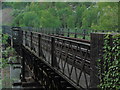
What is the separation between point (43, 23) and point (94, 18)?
41.2 ft

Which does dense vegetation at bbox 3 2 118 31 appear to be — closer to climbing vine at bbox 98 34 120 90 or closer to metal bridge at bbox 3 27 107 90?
metal bridge at bbox 3 27 107 90

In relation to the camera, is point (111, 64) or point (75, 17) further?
point (75, 17)

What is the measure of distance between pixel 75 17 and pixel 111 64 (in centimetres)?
6006

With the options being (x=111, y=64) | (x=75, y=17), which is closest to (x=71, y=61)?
(x=111, y=64)

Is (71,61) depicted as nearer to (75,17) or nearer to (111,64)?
(111,64)

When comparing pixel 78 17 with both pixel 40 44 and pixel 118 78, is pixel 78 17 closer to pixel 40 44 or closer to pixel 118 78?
pixel 40 44

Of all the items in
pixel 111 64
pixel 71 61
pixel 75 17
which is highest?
pixel 75 17

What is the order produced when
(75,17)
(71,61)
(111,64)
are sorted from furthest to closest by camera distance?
(75,17), (71,61), (111,64)

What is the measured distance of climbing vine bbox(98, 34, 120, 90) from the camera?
12.2 feet

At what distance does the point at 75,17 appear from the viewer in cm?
6334

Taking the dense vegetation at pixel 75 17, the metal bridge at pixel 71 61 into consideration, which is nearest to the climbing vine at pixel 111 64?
the metal bridge at pixel 71 61

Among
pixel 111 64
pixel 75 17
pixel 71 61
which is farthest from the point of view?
pixel 75 17

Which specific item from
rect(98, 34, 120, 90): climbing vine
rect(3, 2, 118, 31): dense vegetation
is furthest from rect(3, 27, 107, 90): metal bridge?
rect(3, 2, 118, 31): dense vegetation

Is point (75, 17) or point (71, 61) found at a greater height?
point (75, 17)
